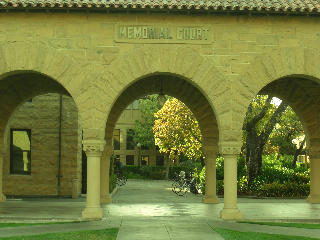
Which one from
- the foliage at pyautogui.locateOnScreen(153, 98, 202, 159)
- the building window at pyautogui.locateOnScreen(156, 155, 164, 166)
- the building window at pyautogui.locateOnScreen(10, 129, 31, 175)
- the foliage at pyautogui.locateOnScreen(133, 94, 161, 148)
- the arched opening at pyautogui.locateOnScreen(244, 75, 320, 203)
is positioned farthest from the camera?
the building window at pyautogui.locateOnScreen(156, 155, 164, 166)

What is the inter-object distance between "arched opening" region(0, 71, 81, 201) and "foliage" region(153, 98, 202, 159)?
27.5 ft

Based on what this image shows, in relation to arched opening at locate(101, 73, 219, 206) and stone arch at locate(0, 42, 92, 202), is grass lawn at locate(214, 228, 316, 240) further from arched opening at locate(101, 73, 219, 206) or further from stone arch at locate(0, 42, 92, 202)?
arched opening at locate(101, 73, 219, 206)

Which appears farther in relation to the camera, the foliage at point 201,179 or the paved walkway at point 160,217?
the foliage at point 201,179

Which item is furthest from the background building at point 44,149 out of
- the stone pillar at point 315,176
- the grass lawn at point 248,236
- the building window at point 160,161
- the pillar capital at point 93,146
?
the building window at point 160,161

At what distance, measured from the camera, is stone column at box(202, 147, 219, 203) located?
2053cm

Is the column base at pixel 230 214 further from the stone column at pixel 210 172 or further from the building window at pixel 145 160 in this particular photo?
the building window at pixel 145 160

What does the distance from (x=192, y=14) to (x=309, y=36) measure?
3.94 m

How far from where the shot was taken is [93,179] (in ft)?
49.7

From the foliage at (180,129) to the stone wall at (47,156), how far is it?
8.60 m

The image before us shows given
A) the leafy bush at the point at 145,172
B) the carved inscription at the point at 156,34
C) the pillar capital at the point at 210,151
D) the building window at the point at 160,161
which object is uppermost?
the carved inscription at the point at 156,34

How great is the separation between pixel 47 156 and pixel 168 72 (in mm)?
10797

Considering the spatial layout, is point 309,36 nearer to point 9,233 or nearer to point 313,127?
point 313,127

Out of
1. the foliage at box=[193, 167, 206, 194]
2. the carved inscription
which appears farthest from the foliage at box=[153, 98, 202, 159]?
the carved inscription

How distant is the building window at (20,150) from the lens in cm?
2398
